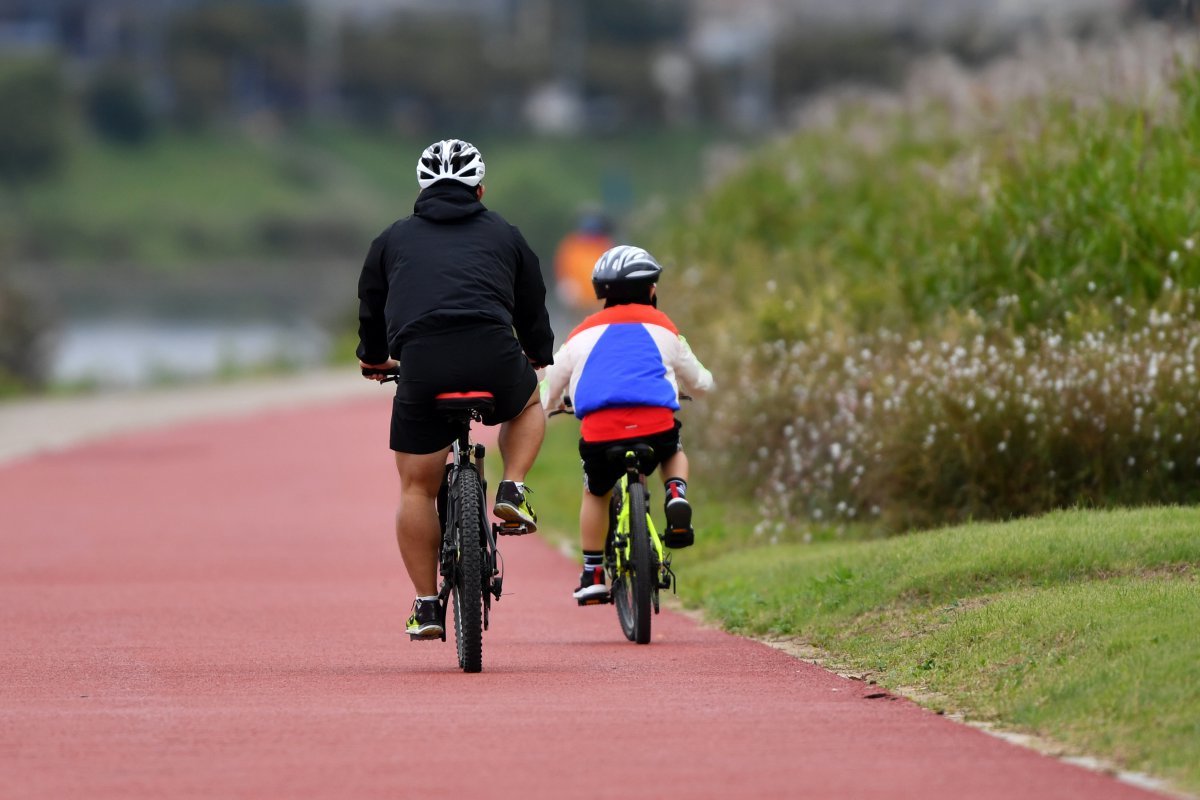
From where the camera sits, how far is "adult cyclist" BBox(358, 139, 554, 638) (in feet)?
32.3

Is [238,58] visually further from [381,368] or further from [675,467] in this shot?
[381,368]

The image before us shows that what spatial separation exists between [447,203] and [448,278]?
14.6 inches

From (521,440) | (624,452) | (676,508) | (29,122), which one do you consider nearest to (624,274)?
(624,452)

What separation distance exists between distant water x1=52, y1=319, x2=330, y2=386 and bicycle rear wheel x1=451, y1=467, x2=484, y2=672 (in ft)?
93.9

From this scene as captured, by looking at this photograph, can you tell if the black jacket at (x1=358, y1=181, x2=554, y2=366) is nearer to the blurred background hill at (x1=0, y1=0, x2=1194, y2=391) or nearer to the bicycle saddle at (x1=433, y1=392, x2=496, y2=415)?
the bicycle saddle at (x1=433, y1=392, x2=496, y2=415)

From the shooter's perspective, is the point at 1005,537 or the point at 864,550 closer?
the point at 1005,537

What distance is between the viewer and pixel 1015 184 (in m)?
16.5

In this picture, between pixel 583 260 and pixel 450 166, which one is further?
pixel 583 260

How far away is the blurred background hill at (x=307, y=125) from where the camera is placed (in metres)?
64.5

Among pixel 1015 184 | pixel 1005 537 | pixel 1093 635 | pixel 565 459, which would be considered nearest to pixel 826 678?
pixel 1093 635

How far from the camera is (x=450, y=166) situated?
10117 mm

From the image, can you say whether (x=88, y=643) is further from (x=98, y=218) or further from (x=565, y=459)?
(x=98, y=218)

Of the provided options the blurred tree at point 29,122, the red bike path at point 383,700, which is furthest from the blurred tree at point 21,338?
the blurred tree at point 29,122

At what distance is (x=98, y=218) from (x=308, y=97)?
35496 mm
